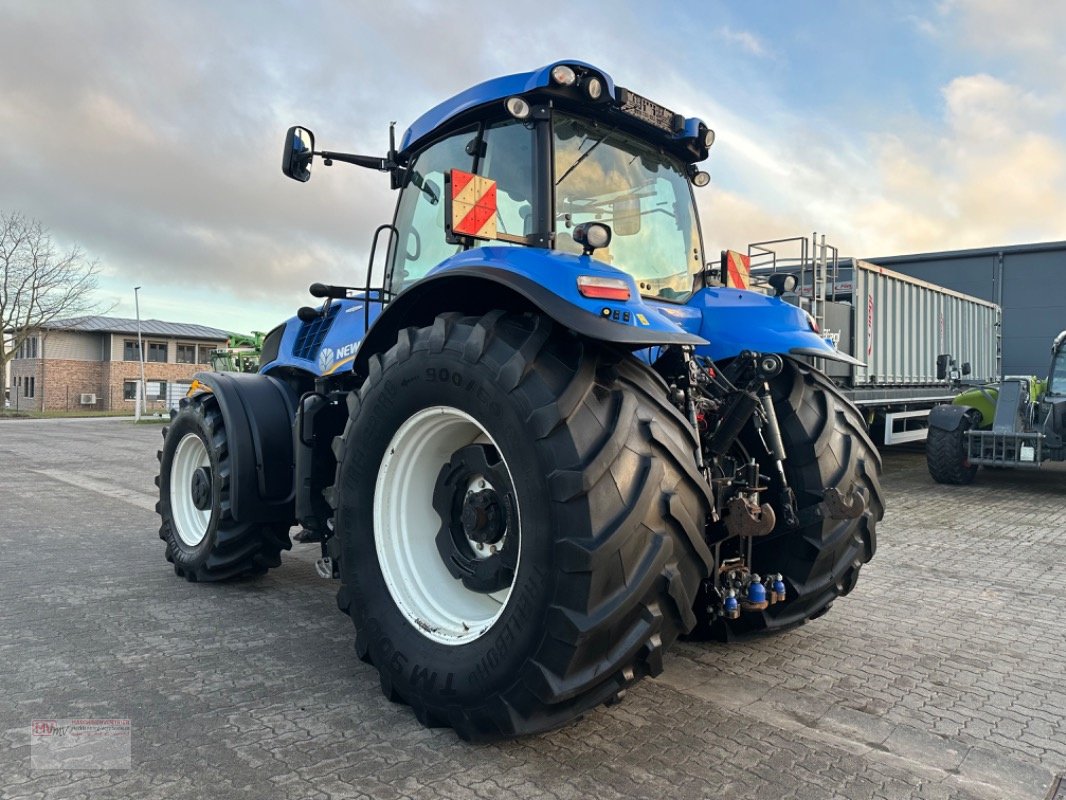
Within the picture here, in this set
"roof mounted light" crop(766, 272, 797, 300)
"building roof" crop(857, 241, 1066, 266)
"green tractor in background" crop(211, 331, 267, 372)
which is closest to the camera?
"roof mounted light" crop(766, 272, 797, 300)

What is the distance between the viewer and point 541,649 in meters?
2.38

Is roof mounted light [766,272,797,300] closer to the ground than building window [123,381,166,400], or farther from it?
farther from it

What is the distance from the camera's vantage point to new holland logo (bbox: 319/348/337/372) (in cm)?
429

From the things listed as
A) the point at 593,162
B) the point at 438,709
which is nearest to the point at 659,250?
the point at 593,162

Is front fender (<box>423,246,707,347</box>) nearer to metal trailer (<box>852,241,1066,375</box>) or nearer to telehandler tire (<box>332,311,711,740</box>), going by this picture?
telehandler tire (<box>332,311,711,740</box>)

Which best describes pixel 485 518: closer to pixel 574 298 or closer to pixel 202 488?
pixel 574 298

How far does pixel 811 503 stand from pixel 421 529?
1.72 metres

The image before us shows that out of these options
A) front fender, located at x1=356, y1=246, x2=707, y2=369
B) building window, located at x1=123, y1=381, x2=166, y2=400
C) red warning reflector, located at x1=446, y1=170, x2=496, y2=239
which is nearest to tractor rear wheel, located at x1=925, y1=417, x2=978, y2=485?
front fender, located at x1=356, y1=246, x2=707, y2=369

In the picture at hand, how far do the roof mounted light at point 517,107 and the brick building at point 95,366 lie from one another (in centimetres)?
4713

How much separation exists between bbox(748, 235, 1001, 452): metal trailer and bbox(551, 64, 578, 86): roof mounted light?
21.6ft

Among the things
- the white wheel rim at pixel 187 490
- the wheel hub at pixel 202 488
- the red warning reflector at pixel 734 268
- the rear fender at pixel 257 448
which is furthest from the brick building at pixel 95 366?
the red warning reflector at pixel 734 268

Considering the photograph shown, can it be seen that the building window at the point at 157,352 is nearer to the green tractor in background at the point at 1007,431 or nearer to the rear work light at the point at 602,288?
the green tractor in background at the point at 1007,431

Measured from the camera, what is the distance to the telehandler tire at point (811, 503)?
11.0 ft

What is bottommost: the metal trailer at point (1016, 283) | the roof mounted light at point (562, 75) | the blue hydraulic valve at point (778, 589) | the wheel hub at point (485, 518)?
the blue hydraulic valve at point (778, 589)
